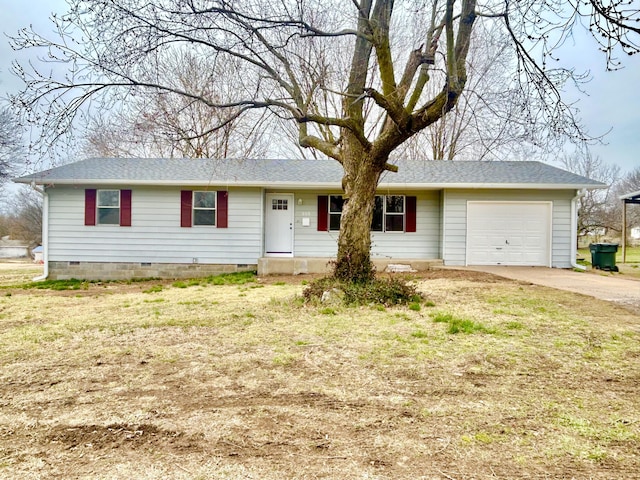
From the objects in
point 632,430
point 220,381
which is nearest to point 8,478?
point 220,381

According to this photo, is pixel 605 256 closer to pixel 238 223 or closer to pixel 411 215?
pixel 411 215

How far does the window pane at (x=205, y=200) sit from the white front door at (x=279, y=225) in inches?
64.6

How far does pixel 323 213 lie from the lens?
464 inches

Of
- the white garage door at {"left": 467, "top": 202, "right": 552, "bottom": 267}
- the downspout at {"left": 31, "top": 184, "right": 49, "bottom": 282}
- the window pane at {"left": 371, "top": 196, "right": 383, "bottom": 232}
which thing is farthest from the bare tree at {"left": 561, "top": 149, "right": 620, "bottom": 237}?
the downspout at {"left": 31, "top": 184, "right": 49, "bottom": 282}

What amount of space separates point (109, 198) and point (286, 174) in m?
5.34

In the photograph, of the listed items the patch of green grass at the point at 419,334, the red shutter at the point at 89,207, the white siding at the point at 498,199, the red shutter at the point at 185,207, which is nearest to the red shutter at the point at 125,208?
the red shutter at the point at 89,207

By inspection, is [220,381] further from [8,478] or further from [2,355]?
[2,355]

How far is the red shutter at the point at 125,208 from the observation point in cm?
1138

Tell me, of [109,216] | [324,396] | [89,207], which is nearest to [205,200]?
[109,216]

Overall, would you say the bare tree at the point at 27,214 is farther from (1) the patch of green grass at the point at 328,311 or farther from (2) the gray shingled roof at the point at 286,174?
(1) the patch of green grass at the point at 328,311

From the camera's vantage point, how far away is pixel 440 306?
5938 millimetres

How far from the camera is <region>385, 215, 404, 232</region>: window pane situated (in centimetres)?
1177

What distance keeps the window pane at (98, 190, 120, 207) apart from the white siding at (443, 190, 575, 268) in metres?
9.77

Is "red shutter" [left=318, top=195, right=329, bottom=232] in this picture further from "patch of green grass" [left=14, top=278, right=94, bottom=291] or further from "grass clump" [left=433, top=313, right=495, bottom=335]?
"grass clump" [left=433, top=313, right=495, bottom=335]
